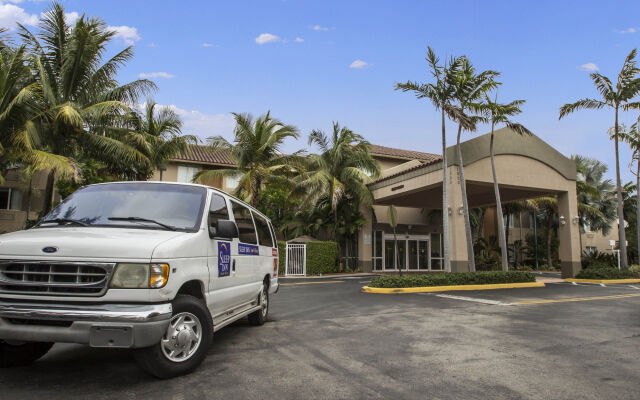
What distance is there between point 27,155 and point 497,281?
16.7 meters

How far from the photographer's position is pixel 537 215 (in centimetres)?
3291

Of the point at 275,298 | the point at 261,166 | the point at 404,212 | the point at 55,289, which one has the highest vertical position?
the point at 261,166

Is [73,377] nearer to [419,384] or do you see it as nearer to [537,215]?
[419,384]

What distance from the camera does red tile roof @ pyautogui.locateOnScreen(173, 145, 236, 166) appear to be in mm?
28125

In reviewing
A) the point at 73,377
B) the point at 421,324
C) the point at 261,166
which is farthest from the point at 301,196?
the point at 73,377

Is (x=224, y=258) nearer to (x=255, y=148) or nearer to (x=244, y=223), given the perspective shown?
(x=244, y=223)

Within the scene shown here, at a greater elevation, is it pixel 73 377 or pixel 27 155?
pixel 27 155

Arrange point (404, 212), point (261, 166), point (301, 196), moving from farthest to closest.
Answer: point (404, 212) < point (301, 196) < point (261, 166)

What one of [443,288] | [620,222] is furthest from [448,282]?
[620,222]

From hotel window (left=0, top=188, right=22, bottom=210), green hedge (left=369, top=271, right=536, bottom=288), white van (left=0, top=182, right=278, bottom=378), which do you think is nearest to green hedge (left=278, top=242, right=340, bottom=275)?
green hedge (left=369, top=271, right=536, bottom=288)

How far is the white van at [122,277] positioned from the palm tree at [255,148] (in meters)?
15.9

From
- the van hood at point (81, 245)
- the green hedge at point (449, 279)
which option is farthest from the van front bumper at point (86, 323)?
the green hedge at point (449, 279)

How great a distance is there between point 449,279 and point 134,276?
502 inches

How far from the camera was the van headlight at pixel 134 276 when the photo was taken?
3.72 metres
